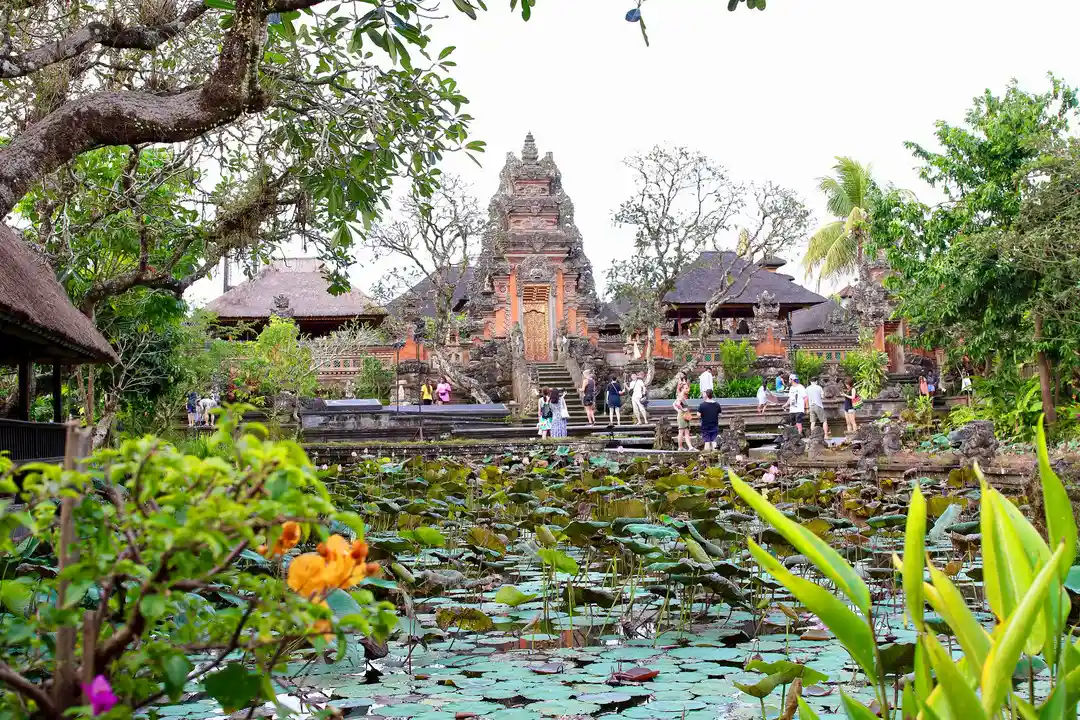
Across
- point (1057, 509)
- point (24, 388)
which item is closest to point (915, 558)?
point (1057, 509)

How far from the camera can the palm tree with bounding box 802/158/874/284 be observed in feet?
107

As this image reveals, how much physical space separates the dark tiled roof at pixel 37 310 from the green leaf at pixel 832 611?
548cm

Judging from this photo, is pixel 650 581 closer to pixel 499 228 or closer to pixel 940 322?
pixel 940 322

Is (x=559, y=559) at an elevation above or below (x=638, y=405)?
below

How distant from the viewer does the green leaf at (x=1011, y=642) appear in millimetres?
1399

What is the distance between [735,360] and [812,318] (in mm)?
9400

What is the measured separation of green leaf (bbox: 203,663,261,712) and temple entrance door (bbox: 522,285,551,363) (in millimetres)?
25582

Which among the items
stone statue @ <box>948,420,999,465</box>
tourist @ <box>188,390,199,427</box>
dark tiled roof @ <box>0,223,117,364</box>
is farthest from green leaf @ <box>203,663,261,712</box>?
tourist @ <box>188,390,199,427</box>

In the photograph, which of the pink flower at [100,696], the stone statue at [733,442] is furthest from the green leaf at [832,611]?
the stone statue at [733,442]

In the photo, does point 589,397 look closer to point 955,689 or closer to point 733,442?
point 733,442

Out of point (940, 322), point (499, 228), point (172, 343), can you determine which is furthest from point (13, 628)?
point (499, 228)

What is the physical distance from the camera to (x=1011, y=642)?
1414 mm

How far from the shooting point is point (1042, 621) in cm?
172

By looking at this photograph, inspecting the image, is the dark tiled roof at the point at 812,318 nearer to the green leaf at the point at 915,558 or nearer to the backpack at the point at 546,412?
A: the backpack at the point at 546,412
